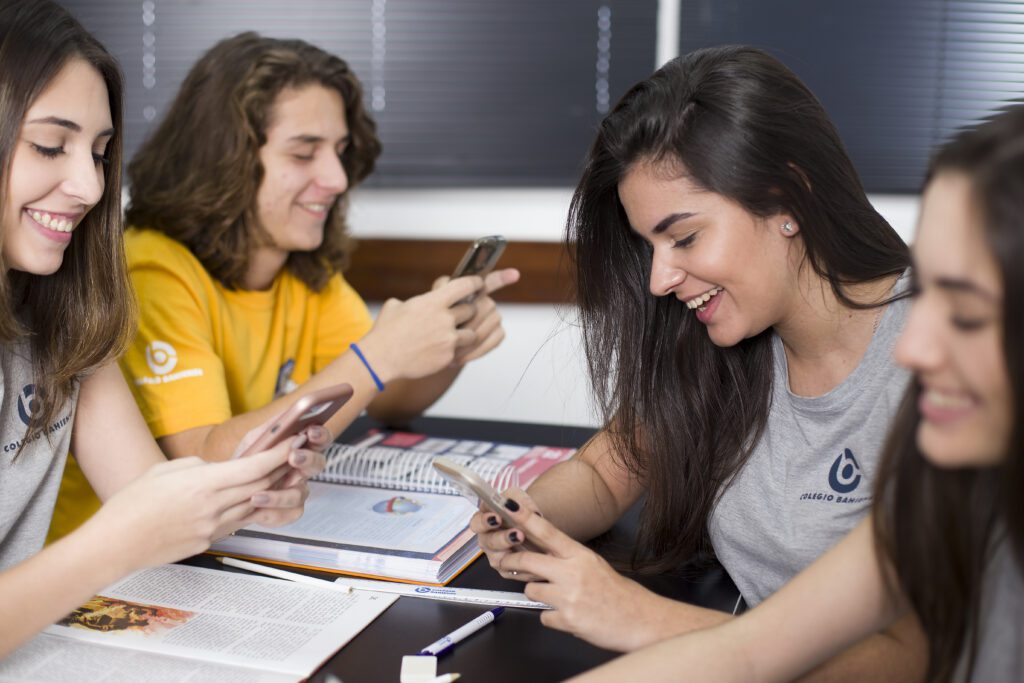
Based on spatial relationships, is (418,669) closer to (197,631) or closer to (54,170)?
(197,631)

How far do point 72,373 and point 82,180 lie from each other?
0.26m

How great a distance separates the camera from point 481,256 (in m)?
1.80

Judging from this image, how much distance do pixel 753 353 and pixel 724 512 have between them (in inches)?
9.4

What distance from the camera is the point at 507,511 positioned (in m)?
1.14

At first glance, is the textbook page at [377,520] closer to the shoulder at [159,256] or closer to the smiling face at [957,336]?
the shoulder at [159,256]

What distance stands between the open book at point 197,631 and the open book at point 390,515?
63 mm

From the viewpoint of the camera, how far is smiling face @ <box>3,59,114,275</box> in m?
1.19

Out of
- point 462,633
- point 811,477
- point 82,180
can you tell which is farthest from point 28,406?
point 811,477

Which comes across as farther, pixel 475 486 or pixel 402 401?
pixel 402 401

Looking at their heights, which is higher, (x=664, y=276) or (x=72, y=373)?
(x=664, y=276)

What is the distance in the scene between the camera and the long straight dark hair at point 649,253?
4.07 ft

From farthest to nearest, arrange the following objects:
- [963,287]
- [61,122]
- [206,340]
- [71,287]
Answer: [206,340], [71,287], [61,122], [963,287]

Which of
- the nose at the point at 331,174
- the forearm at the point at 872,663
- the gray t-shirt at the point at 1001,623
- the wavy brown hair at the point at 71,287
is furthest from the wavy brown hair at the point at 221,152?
the gray t-shirt at the point at 1001,623

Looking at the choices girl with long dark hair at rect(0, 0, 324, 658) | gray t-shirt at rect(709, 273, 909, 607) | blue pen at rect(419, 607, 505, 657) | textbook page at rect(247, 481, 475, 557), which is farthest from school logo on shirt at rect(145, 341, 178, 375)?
gray t-shirt at rect(709, 273, 909, 607)
